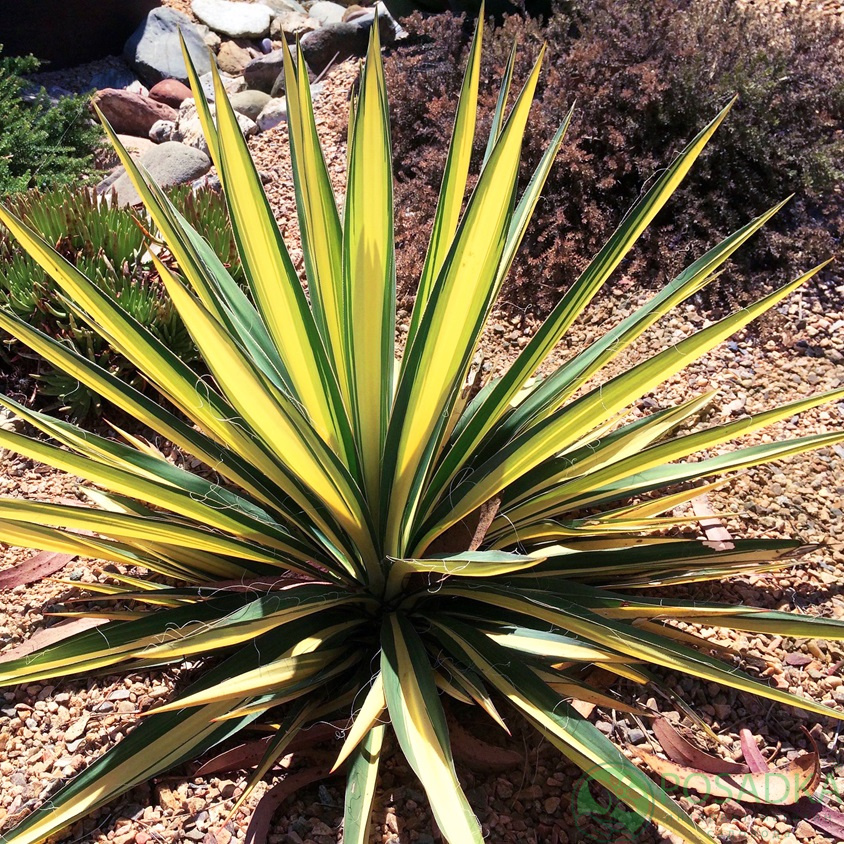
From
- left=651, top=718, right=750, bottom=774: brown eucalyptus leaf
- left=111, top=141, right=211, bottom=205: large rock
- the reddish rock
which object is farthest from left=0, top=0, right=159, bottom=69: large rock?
left=651, top=718, right=750, bottom=774: brown eucalyptus leaf

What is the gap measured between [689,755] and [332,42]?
5022 millimetres

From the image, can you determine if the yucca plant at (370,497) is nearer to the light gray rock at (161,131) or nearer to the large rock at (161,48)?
the light gray rock at (161,131)

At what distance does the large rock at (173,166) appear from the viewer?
3.86 metres

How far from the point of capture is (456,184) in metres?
1.50

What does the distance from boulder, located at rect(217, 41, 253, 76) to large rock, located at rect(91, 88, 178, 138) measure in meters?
0.95

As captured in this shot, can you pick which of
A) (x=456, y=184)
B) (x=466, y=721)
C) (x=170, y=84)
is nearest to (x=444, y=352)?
(x=456, y=184)

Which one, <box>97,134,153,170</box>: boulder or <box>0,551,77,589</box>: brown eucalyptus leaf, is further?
<box>97,134,153,170</box>: boulder

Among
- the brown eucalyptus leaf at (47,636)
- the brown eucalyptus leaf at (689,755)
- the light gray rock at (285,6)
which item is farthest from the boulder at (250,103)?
the brown eucalyptus leaf at (689,755)

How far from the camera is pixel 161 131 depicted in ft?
17.4

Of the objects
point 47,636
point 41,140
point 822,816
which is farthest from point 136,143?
point 822,816

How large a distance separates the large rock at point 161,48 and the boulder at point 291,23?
0.67 meters

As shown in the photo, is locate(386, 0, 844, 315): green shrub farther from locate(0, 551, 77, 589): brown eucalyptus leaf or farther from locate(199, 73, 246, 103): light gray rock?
locate(199, 73, 246, 103): light gray rock

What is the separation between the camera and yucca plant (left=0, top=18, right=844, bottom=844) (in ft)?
4.20

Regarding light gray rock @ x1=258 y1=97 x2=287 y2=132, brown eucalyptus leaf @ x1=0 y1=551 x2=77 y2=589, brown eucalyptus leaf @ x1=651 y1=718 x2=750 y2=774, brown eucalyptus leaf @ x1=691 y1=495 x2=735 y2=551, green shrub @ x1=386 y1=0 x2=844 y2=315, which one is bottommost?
brown eucalyptus leaf @ x1=0 y1=551 x2=77 y2=589
